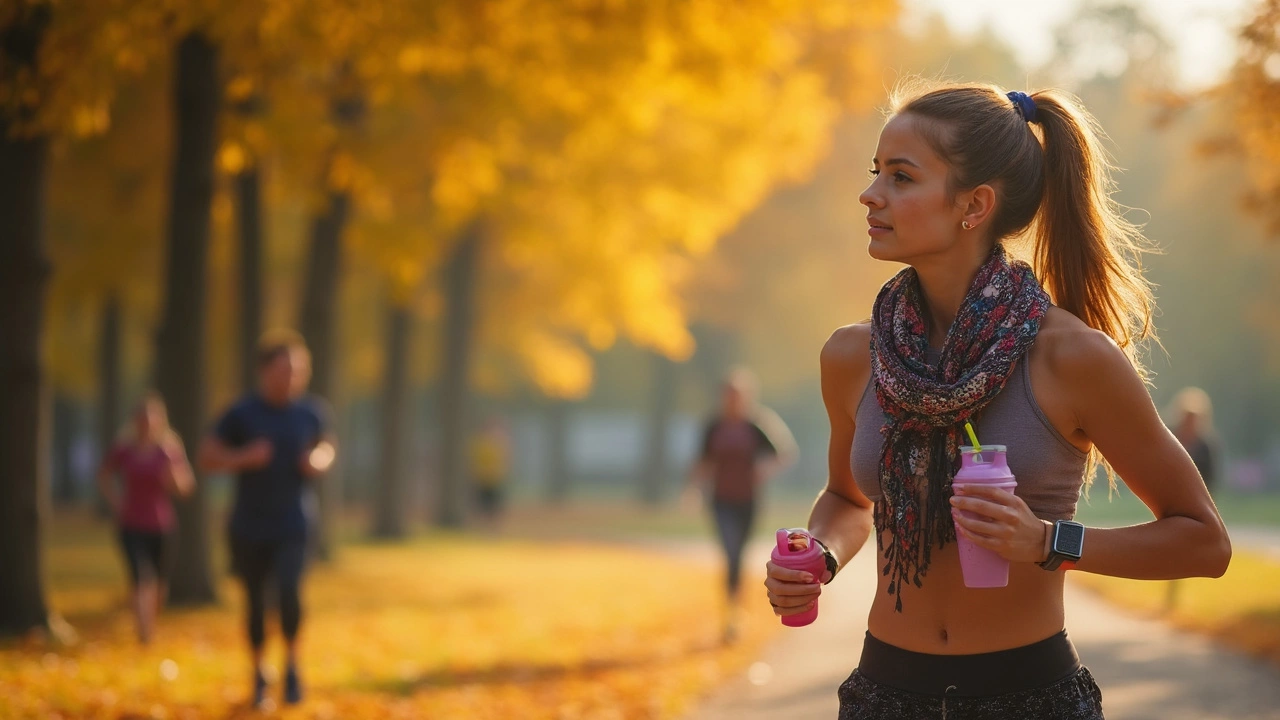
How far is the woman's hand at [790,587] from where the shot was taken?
3139mm

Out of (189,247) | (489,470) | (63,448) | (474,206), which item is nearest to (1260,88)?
(189,247)

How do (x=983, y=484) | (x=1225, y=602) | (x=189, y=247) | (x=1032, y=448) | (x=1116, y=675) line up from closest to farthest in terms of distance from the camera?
(x=983, y=484) < (x=1032, y=448) < (x=1116, y=675) < (x=189, y=247) < (x=1225, y=602)

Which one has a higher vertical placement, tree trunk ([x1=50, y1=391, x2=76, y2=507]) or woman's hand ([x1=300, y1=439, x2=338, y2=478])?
woman's hand ([x1=300, y1=439, x2=338, y2=478])

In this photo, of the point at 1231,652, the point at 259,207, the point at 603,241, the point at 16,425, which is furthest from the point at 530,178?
the point at 1231,652

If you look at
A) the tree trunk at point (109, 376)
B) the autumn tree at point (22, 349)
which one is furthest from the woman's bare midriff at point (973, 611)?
the tree trunk at point (109, 376)

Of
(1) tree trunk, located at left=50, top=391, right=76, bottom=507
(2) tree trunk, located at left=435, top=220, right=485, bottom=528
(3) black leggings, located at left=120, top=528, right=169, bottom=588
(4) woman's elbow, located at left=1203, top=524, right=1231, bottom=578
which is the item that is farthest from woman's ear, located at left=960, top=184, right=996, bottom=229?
(1) tree trunk, located at left=50, top=391, right=76, bottom=507

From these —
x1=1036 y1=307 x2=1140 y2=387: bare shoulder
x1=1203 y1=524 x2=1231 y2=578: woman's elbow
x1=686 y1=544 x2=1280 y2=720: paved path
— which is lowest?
x1=686 y1=544 x2=1280 y2=720: paved path

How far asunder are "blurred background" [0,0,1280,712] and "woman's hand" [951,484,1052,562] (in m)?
0.84

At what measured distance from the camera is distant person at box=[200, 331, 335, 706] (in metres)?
8.60

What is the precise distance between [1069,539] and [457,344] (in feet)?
83.4

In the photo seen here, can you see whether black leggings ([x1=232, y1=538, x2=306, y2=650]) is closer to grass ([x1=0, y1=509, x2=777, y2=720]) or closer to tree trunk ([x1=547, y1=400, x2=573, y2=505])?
grass ([x1=0, y1=509, x2=777, y2=720])

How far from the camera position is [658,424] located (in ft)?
135

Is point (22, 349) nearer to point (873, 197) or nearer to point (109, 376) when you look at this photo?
point (873, 197)

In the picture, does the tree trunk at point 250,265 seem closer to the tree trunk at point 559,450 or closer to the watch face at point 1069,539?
the watch face at point 1069,539
